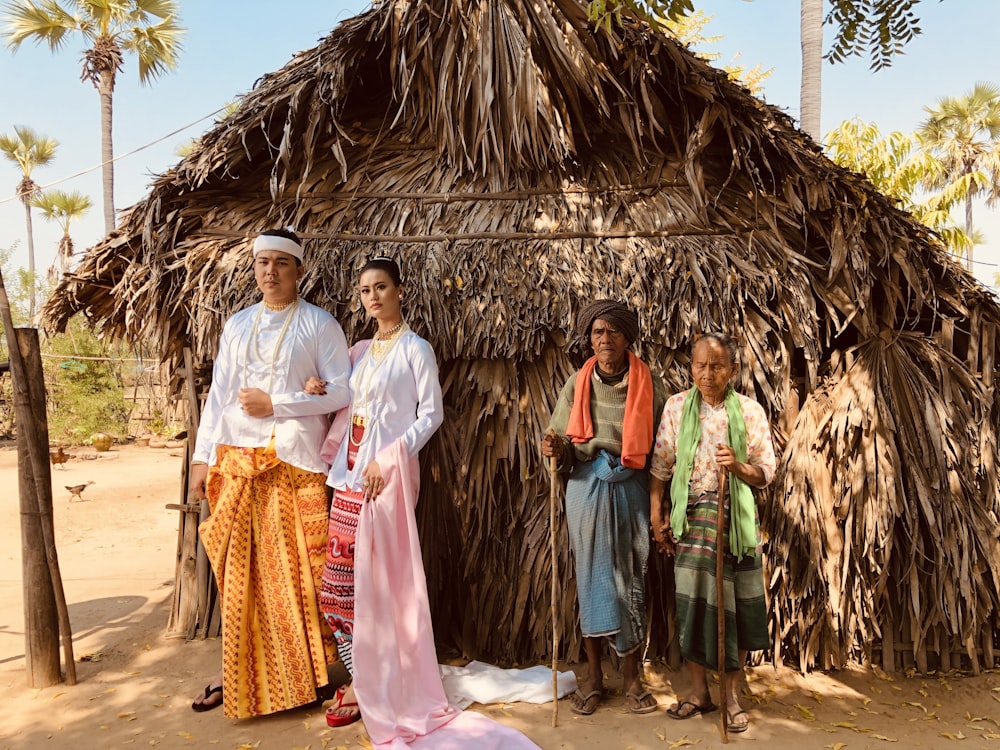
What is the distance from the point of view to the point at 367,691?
10.2 ft

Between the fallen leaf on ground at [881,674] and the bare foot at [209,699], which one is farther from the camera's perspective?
the fallen leaf on ground at [881,674]

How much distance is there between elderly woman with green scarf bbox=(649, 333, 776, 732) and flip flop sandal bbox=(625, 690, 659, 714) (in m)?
0.11

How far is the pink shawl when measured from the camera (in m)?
3.04

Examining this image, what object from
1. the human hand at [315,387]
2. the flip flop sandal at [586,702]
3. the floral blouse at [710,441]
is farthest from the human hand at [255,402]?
the flip flop sandal at [586,702]

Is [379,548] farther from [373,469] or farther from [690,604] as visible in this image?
[690,604]

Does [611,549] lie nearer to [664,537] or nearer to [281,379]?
[664,537]

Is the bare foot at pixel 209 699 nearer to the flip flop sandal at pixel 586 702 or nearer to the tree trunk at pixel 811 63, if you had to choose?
the flip flop sandal at pixel 586 702

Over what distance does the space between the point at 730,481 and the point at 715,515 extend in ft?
0.55

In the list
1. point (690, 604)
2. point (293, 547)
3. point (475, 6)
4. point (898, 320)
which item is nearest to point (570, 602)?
point (690, 604)

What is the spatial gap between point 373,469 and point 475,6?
267cm

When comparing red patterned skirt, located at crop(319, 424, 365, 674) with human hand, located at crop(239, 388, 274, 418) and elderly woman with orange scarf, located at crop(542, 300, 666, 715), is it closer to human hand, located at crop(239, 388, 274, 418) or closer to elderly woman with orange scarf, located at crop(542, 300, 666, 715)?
human hand, located at crop(239, 388, 274, 418)

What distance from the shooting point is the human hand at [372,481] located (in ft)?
10.2

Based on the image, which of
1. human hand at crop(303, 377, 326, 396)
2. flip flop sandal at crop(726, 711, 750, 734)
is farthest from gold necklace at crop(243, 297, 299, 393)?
flip flop sandal at crop(726, 711, 750, 734)

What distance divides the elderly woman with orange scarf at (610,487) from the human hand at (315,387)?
3.50ft
